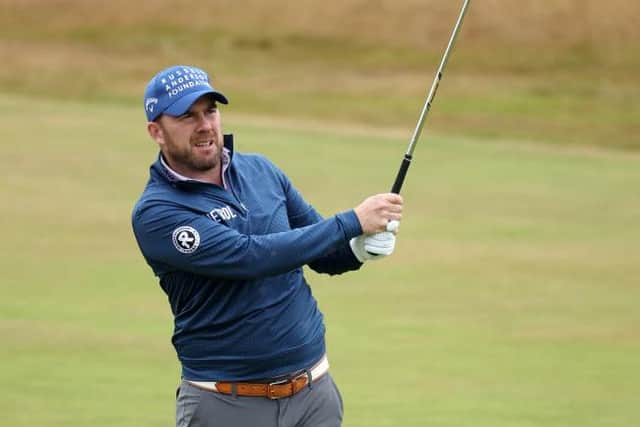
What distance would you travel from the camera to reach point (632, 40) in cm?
3075

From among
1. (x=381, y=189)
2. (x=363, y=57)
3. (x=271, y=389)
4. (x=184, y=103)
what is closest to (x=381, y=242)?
(x=271, y=389)

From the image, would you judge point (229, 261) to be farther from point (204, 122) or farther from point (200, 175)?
point (204, 122)

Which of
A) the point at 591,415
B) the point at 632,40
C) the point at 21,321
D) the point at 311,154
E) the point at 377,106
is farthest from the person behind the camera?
the point at 632,40

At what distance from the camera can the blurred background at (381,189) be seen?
892 centimetres

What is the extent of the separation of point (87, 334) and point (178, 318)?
5.11 m

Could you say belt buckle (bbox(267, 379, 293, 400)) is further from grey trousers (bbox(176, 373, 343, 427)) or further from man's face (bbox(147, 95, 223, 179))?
man's face (bbox(147, 95, 223, 179))

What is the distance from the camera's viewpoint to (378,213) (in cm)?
483

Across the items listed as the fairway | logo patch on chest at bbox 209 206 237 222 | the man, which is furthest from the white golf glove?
the fairway

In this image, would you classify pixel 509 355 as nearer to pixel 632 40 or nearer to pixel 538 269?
pixel 538 269

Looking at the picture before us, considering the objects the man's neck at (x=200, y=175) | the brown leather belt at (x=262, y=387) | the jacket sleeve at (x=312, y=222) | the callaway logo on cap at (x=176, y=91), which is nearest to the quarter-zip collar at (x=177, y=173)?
the man's neck at (x=200, y=175)

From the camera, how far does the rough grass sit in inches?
955

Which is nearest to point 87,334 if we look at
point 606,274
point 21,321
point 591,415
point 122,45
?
point 21,321

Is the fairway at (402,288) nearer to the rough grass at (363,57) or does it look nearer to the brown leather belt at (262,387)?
the brown leather belt at (262,387)

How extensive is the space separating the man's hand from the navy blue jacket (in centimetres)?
3
